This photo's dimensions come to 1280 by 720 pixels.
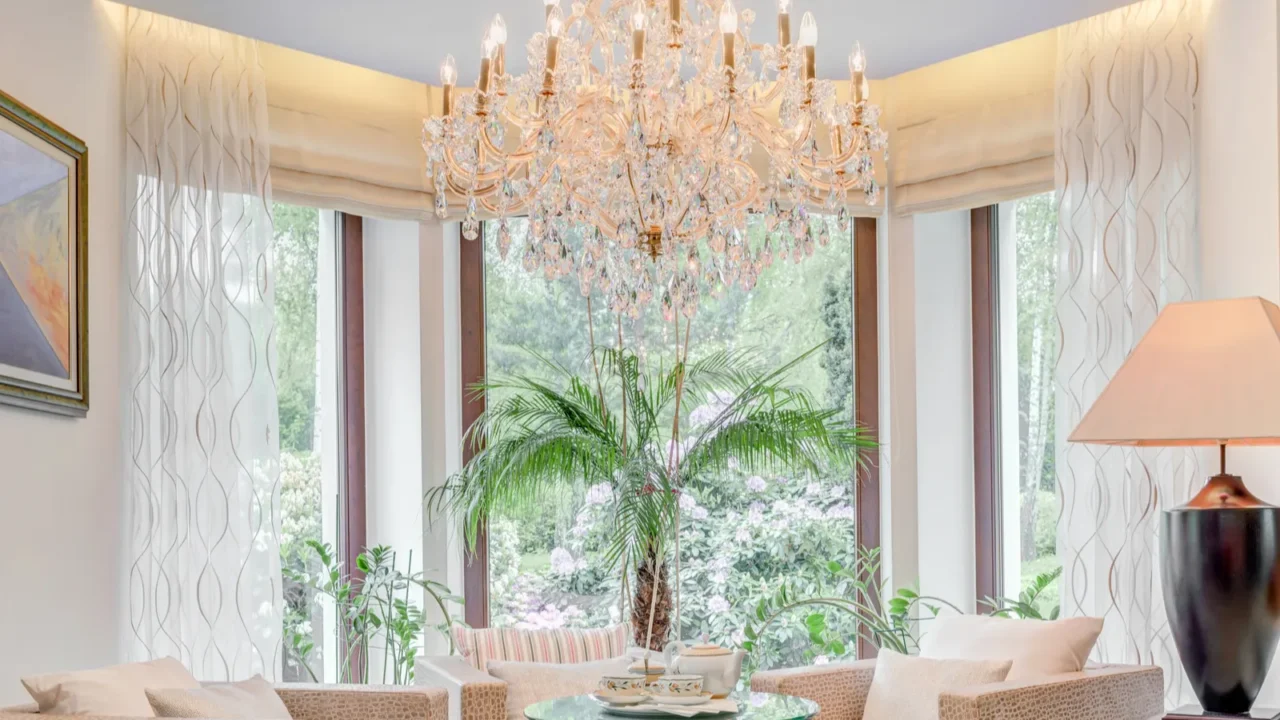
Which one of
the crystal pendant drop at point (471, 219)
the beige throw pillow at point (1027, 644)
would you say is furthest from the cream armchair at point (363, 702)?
the beige throw pillow at point (1027, 644)

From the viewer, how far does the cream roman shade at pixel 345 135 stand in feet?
14.5

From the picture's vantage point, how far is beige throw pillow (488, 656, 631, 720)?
347 cm

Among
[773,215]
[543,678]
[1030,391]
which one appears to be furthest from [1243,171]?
[543,678]

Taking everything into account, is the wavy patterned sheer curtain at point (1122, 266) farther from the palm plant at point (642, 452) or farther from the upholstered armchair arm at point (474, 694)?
the upholstered armchair arm at point (474, 694)

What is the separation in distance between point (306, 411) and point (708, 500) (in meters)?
1.49

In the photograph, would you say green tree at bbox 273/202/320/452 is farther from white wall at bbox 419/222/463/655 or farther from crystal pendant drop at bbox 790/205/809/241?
crystal pendant drop at bbox 790/205/809/241

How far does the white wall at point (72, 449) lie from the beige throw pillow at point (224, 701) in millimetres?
574

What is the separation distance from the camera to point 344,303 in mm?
4961

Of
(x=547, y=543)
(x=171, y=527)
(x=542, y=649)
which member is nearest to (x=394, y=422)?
(x=547, y=543)

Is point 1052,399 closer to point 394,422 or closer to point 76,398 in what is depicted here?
point 394,422

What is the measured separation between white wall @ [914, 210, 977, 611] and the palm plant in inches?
14.5

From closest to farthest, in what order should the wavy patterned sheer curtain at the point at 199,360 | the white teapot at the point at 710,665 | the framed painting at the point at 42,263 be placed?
the white teapot at the point at 710,665 → the framed painting at the point at 42,263 → the wavy patterned sheer curtain at the point at 199,360

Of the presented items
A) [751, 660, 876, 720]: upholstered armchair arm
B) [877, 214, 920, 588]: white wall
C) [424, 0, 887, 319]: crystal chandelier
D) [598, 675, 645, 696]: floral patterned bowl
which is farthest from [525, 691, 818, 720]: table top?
[877, 214, 920, 588]: white wall

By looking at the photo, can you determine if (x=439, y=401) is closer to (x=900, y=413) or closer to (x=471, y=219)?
(x=900, y=413)
